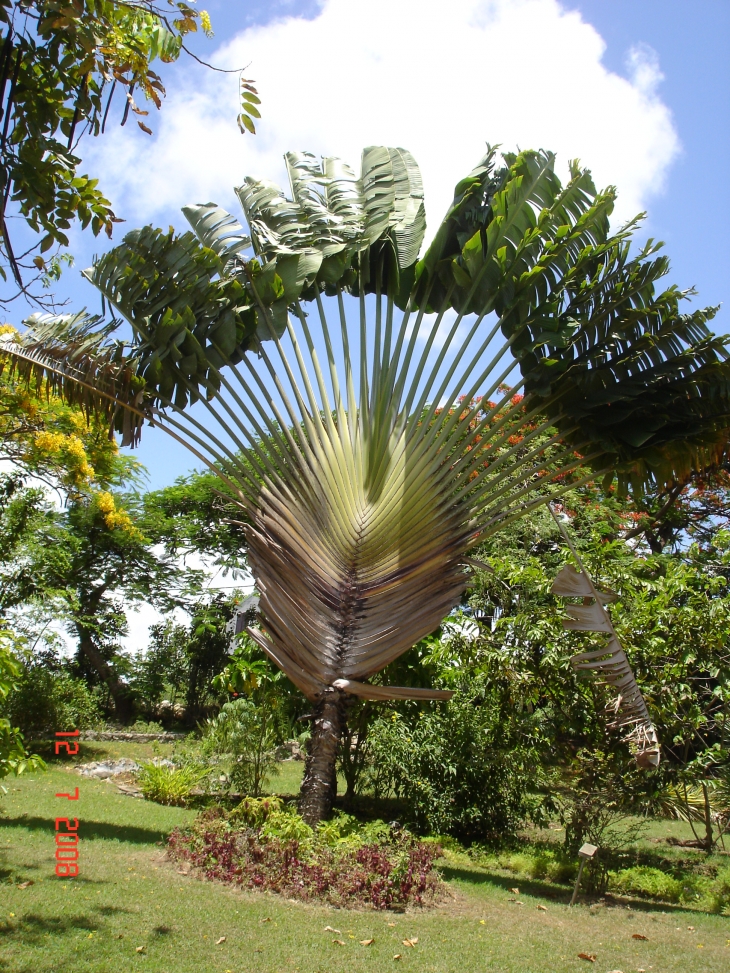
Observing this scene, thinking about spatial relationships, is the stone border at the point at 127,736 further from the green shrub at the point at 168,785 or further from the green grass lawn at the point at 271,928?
the green grass lawn at the point at 271,928

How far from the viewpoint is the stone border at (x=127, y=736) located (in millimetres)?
16125

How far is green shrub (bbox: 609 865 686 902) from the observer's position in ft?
24.0

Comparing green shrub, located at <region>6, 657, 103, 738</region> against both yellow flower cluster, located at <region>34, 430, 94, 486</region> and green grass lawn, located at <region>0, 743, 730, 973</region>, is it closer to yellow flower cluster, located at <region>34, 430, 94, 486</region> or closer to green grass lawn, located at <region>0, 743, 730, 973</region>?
yellow flower cluster, located at <region>34, 430, 94, 486</region>

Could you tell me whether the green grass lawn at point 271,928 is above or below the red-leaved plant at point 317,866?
below

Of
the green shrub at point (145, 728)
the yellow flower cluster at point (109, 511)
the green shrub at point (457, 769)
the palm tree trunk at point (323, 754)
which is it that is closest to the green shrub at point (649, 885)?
the green shrub at point (457, 769)

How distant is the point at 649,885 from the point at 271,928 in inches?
176

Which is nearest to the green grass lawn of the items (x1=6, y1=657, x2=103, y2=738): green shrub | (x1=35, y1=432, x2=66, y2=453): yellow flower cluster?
(x1=35, y1=432, x2=66, y2=453): yellow flower cluster

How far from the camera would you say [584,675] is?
24.8ft

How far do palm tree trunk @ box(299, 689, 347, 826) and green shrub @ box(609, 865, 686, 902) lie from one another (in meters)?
3.37

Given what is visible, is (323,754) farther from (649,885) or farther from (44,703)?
(44,703)

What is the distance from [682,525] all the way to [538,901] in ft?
36.3

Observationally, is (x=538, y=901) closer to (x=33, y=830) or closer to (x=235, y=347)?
(x=33, y=830)

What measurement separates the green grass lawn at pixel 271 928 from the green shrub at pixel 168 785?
275 centimetres

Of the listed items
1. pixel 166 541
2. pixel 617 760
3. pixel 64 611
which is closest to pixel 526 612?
pixel 617 760
